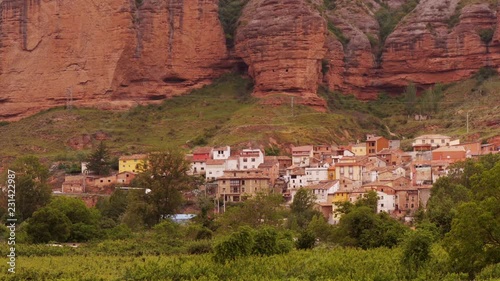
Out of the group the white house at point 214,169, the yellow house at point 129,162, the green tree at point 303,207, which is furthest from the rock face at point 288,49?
the green tree at point 303,207

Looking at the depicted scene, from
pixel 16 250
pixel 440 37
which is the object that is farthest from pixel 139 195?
pixel 440 37

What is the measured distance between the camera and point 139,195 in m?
91.3

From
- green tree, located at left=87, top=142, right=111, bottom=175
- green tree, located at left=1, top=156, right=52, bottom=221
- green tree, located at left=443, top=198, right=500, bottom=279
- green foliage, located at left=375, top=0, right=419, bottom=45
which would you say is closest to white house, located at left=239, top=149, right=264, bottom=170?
green tree, located at left=87, top=142, right=111, bottom=175

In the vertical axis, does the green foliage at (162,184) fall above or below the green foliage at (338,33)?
below

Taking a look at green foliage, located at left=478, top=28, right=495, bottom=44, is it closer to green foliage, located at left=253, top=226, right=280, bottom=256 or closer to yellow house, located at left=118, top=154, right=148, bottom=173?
yellow house, located at left=118, top=154, right=148, bottom=173

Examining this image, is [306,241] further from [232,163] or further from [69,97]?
[69,97]

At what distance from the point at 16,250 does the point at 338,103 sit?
2381 inches

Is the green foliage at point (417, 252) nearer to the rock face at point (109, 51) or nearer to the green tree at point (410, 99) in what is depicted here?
the green tree at point (410, 99)

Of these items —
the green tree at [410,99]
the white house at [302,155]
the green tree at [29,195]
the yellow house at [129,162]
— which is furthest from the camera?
the green tree at [410,99]

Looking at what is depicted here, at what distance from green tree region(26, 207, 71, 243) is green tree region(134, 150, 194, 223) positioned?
374 inches

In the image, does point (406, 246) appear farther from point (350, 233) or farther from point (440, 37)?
point (440, 37)

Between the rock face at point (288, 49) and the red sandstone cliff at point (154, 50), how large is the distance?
11.0 inches

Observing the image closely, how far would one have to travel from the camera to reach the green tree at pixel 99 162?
109938 millimetres

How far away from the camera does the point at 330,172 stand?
103 metres
